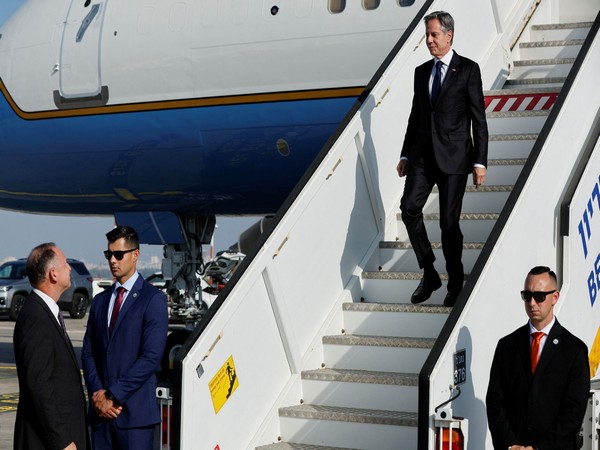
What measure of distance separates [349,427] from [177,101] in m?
6.24

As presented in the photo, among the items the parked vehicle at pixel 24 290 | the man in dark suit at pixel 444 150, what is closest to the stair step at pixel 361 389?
the man in dark suit at pixel 444 150

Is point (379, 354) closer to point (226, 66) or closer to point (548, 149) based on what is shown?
point (548, 149)

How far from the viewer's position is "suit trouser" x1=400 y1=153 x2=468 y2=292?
6.02 m

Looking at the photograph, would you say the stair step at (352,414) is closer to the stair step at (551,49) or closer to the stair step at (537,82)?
the stair step at (537,82)

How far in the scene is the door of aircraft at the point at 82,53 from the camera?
12.0 metres

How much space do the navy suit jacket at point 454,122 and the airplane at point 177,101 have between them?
334cm

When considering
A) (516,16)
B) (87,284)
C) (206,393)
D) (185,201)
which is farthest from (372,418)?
(87,284)

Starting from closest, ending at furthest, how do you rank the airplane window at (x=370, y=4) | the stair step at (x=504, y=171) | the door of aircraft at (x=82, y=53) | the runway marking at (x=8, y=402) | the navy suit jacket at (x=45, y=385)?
1. the navy suit jacket at (x=45, y=385)
2. the stair step at (x=504, y=171)
3. the airplane window at (x=370, y=4)
4. the runway marking at (x=8, y=402)
5. the door of aircraft at (x=82, y=53)

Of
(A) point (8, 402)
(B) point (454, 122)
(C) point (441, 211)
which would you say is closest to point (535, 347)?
(C) point (441, 211)

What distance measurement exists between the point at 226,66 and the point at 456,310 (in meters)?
6.23

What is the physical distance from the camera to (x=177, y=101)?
444 inches

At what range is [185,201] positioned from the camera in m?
12.5

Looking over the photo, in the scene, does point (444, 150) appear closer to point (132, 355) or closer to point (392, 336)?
point (392, 336)

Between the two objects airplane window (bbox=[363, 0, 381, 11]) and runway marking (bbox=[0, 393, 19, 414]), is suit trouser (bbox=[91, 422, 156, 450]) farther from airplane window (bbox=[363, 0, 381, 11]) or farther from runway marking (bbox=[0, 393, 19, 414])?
runway marking (bbox=[0, 393, 19, 414])
